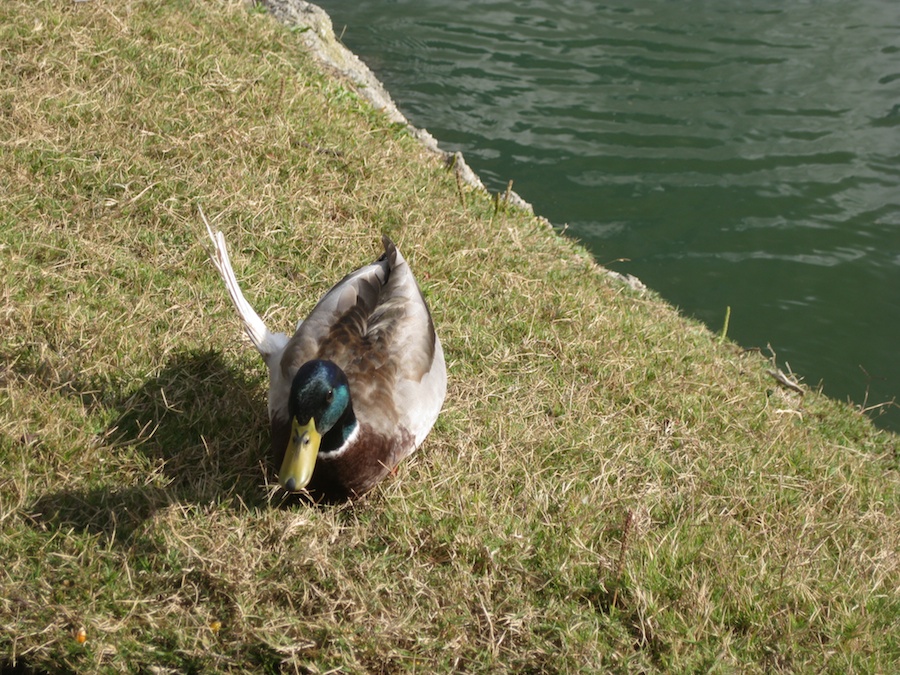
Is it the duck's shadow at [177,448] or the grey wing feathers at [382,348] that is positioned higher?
the grey wing feathers at [382,348]

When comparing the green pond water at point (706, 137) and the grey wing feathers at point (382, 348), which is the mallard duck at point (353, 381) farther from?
the green pond water at point (706, 137)

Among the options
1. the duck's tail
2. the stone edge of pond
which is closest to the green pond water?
the stone edge of pond

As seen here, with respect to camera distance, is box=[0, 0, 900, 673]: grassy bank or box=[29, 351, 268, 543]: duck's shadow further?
box=[29, 351, 268, 543]: duck's shadow

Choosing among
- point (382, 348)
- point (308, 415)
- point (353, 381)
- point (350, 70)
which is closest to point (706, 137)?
point (350, 70)

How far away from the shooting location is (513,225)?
19.5 ft

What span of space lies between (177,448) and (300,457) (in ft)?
2.55

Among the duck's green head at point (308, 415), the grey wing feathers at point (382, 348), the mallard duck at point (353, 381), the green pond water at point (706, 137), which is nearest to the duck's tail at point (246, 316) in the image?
the mallard duck at point (353, 381)

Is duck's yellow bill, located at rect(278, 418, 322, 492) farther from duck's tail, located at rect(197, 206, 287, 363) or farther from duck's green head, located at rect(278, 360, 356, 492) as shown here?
duck's tail, located at rect(197, 206, 287, 363)

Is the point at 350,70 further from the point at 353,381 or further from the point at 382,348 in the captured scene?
the point at 353,381

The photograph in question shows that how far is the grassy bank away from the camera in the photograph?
10.0 feet

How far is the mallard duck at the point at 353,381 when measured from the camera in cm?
312

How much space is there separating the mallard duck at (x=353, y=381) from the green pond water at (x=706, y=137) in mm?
3859

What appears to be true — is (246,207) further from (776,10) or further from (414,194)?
(776,10)

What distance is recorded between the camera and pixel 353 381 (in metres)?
3.50
